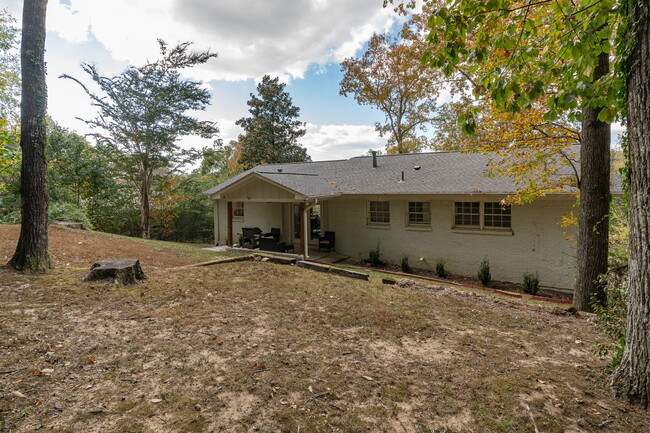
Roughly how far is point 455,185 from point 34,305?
11.2 m

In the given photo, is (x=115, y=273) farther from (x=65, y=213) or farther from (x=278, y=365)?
(x=65, y=213)

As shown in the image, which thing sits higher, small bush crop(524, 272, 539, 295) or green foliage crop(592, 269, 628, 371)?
green foliage crop(592, 269, 628, 371)

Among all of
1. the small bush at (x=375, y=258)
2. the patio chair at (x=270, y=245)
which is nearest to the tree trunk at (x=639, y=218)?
the small bush at (x=375, y=258)

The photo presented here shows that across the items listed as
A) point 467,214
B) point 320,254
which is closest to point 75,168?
point 320,254

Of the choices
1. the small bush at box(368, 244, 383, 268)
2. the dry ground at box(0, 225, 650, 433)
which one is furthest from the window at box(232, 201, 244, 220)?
the dry ground at box(0, 225, 650, 433)

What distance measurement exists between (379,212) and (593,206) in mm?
7356

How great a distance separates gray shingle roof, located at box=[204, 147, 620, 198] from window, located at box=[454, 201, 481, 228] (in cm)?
81

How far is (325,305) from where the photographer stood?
546cm

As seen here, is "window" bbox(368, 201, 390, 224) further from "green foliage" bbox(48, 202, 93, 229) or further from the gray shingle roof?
"green foliage" bbox(48, 202, 93, 229)

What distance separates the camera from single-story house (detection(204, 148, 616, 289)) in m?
10.2

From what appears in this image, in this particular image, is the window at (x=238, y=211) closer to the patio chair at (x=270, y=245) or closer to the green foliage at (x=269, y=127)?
the patio chair at (x=270, y=245)

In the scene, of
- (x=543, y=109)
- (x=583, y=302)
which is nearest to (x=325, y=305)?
(x=583, y=302)

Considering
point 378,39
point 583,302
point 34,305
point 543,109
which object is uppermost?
point 378,39

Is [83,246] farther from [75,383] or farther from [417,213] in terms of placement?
[417,213]
